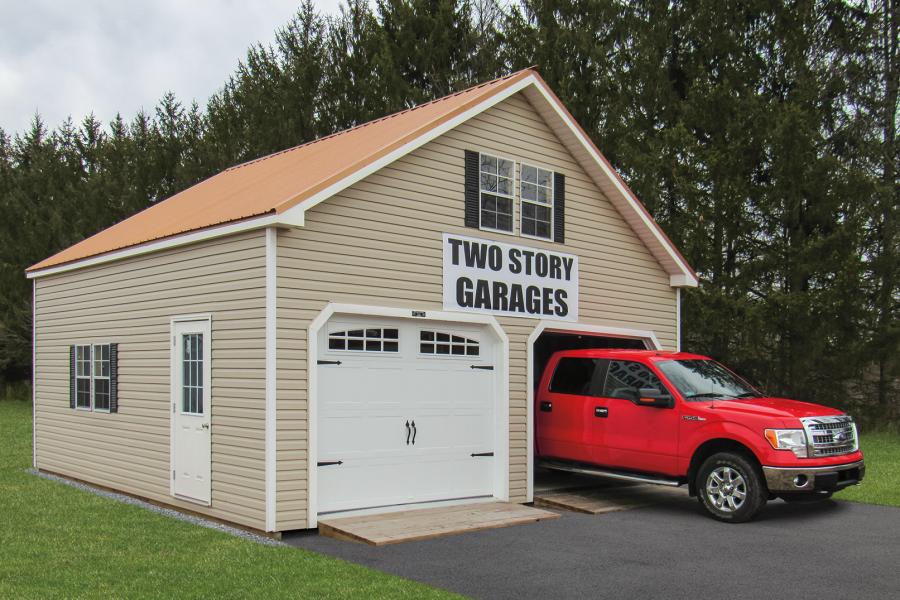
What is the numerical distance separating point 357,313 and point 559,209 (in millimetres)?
4187

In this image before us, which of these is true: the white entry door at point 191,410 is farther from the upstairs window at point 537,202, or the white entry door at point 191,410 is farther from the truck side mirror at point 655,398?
the truck side mirror at point 655,398

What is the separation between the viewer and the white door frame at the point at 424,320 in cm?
1002

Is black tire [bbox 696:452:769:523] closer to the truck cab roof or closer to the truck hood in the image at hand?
the truck hood

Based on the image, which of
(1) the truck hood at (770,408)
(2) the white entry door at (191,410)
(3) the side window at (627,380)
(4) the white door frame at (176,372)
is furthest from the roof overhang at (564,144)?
(1) the truck hood at (770,408)

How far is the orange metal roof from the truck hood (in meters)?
5.07

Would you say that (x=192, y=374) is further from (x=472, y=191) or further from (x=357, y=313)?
(x=472, y=191)

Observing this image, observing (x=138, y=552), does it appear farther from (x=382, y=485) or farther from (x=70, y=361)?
(x=70, y=361)

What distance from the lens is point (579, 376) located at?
1284 cm

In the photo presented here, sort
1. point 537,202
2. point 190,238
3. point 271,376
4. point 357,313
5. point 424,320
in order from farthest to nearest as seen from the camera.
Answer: point 537,202, point 424,320, point 190,238, point 357,313, point 271,376

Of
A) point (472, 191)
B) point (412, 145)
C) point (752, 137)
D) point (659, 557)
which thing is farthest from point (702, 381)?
point (752, 137)

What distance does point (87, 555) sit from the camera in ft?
28.4

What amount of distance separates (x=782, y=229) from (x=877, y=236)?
2.37 m

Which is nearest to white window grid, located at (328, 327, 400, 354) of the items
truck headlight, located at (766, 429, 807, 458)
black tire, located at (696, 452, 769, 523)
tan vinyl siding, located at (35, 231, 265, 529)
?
tan vinyl siding, located at (35, 231, 265, 529)

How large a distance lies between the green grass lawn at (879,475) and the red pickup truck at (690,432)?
205cm
